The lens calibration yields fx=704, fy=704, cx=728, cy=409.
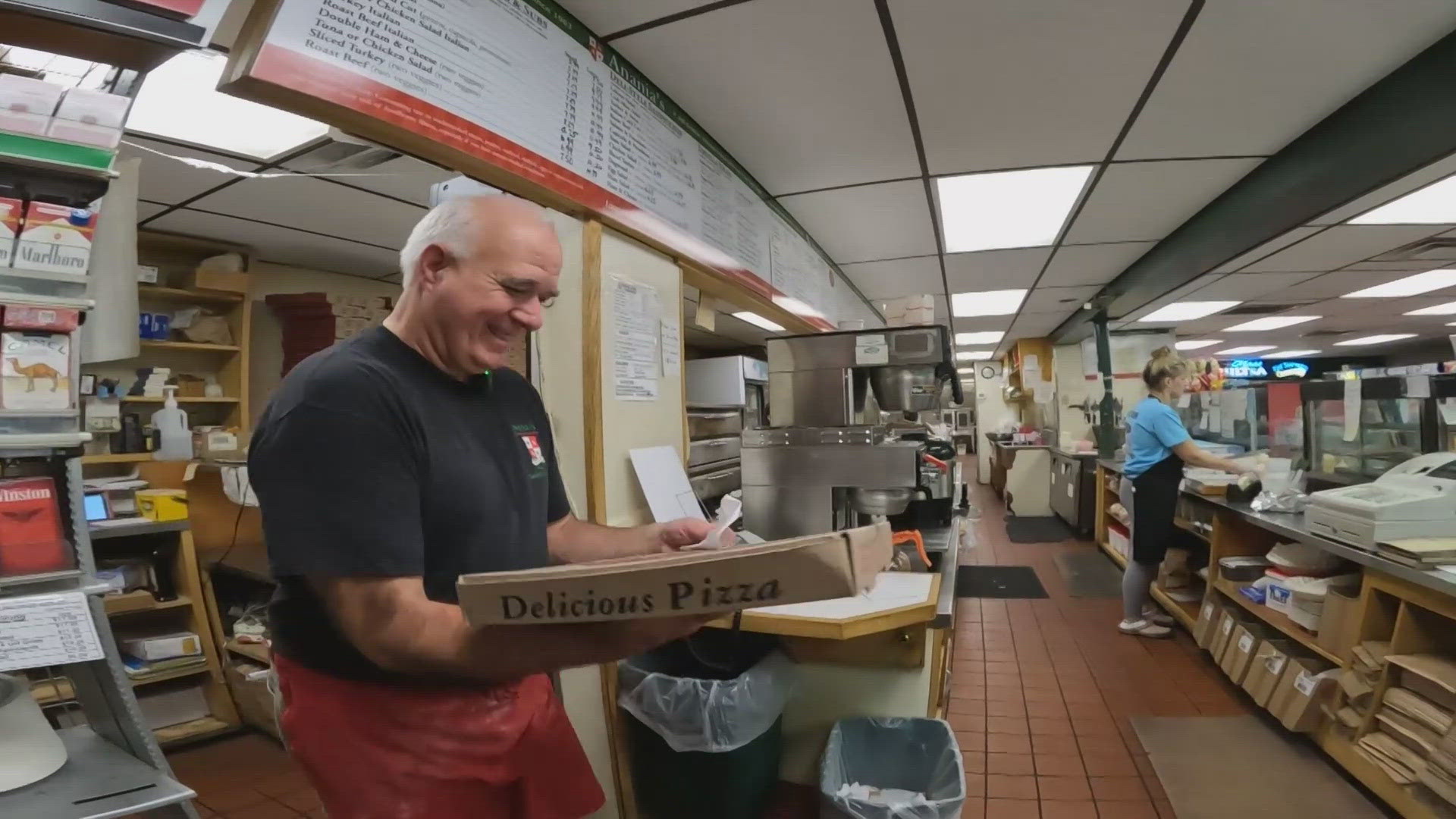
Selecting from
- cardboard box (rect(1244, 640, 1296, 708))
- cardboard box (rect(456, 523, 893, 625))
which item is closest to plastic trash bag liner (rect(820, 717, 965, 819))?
cardboard box (rect(456, 523, 893, 625))

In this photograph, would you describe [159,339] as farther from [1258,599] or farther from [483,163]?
[1258,599]

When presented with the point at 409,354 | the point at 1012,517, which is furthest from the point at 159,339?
the point at 1012,517

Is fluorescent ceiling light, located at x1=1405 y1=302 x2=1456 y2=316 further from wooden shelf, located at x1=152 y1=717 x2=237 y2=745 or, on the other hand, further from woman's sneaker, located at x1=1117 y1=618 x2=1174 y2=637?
wooden shelf, located at x1=152 y1=717 x2=237 y2=745

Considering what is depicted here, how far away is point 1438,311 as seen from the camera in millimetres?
7672

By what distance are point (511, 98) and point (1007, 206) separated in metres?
2.68

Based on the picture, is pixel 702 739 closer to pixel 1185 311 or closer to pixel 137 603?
pixel 137 603

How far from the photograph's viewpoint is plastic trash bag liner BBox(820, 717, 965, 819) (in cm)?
186

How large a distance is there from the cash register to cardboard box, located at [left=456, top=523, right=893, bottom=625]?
2.61 meters

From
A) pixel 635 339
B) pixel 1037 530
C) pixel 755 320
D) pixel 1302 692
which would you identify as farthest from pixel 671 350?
pixel 1037 530

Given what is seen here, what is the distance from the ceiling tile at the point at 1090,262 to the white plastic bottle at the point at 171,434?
509 centimetres

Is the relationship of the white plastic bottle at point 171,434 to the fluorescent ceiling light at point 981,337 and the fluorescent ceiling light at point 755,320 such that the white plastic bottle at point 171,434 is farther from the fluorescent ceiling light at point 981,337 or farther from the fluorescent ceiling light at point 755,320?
the fluorescent ceiling light at point 981,337

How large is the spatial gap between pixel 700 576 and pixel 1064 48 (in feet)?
6.64

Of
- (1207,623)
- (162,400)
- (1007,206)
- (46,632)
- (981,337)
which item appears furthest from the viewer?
(981,337)

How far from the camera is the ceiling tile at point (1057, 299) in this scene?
5.93 m
